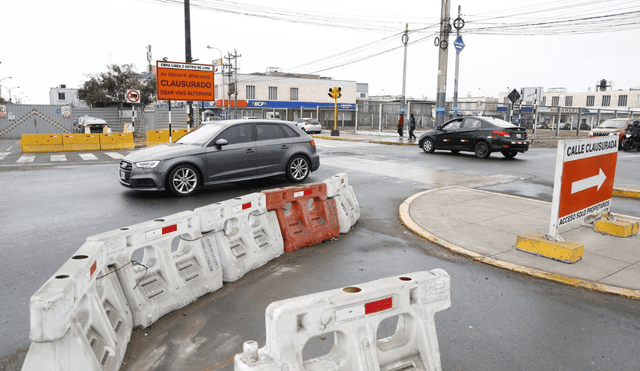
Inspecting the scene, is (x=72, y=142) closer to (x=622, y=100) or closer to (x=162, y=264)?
(x=162, y=264)

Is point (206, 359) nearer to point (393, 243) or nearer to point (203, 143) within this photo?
point (393, 243)

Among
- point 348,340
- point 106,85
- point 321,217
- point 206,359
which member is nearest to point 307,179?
point 321,217

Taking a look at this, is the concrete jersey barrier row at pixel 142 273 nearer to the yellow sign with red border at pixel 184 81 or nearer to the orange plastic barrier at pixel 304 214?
the orange plastic barrier at pixel 304 214

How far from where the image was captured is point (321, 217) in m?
6.36

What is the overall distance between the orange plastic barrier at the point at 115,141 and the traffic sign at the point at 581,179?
20.2m

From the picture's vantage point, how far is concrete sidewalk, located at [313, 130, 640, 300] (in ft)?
16.2

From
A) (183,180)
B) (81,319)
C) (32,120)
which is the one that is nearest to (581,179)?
(81,319)

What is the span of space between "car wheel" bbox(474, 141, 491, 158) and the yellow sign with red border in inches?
514

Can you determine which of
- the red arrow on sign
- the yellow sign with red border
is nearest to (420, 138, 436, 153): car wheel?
the yellow sign with red border

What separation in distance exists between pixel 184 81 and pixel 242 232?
1849 centimetres

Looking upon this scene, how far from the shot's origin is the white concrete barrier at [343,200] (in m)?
6.41

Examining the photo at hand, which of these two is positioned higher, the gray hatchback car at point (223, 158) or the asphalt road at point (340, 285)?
the gray hatchback car at point (223, 158)

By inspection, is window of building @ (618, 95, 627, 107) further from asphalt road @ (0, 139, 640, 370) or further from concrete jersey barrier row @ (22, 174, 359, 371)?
concrete jersey barrier row @ (22, 174, 359, 371)

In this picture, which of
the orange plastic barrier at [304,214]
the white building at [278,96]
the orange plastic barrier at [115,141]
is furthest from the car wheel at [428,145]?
the white building at [278,96]
